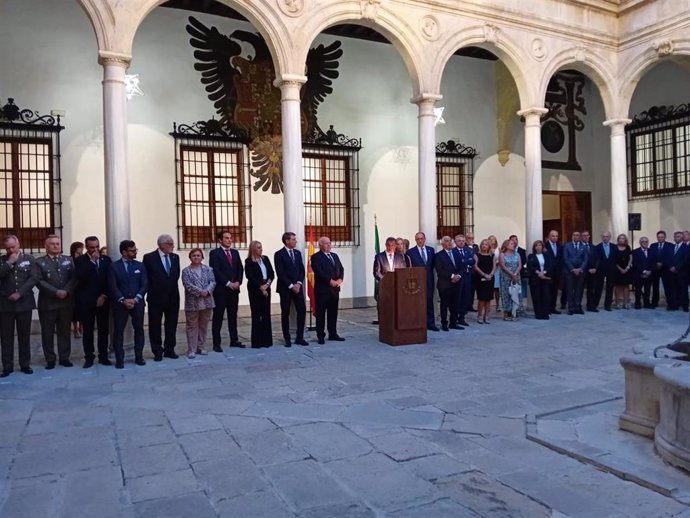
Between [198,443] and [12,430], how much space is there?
5.28 feet

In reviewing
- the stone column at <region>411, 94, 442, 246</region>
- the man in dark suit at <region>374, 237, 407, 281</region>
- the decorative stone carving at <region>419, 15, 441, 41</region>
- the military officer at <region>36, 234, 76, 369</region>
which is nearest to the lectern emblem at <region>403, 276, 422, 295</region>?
the man in dark suit at <region>374, 237, 407, 281</region>

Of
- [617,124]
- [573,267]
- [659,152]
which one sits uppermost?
[617,124]

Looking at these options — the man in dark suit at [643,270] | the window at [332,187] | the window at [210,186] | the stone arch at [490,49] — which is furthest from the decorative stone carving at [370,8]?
the man in dark suit at [643,270]

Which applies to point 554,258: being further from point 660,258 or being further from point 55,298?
point 55,298

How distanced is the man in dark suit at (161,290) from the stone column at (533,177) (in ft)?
23.8

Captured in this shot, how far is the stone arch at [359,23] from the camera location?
9336mm

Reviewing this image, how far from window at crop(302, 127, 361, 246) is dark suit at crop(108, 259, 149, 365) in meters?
5.39

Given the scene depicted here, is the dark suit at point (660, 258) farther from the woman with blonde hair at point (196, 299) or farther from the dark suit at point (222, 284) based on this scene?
the woman with blonde hair at point (196, 299)

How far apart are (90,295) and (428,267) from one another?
5.06m

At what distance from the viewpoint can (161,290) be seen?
7.32m

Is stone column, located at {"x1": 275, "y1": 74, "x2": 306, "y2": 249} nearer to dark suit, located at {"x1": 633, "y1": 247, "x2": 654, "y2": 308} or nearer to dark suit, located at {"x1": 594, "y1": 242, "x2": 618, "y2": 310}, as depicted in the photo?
dark suit, located at {"x1": 594, "y1": 242, "x2": 618, "y2": 310}

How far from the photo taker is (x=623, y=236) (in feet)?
38.8

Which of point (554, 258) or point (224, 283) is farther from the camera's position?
point (554, 258)

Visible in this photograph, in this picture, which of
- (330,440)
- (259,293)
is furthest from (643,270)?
(330,440)
